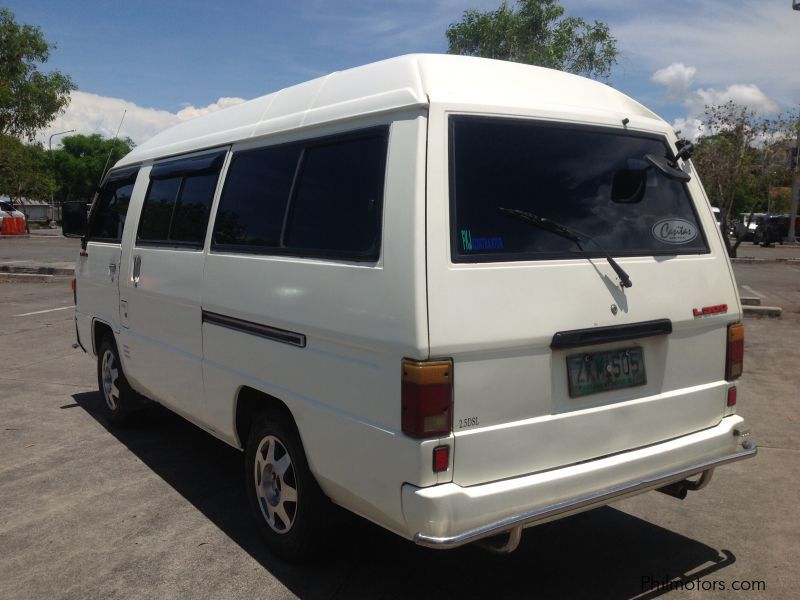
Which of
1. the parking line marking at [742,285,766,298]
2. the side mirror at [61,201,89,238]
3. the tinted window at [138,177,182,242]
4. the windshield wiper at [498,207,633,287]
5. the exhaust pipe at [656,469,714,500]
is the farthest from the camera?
the parking line marking at [742,285,766,298]

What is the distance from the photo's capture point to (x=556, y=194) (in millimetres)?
3215

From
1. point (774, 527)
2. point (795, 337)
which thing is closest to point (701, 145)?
point (795, 337)

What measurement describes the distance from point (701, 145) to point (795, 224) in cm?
2235

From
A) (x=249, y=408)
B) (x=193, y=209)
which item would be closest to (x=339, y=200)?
(x=249, y=408)

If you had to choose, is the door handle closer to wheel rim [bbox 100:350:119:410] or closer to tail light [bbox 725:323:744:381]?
wheel rim [bbox 100:350:119:410]

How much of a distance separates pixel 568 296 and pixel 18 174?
44191 millimetres

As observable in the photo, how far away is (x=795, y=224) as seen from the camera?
46.4 metres

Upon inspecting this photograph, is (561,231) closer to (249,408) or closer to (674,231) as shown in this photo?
(674,231)

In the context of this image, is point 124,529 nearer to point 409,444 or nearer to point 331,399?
point 331,399

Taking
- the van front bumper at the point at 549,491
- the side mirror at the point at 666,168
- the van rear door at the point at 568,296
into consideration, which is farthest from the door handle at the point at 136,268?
the side mirror at the point at 666,168

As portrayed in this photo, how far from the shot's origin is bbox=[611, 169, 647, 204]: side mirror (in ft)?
Result: 11.2

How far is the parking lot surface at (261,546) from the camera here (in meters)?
3.50

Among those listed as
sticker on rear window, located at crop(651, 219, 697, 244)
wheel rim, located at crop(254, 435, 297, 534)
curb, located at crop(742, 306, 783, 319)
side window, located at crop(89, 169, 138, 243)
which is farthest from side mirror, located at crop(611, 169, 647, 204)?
curb, located at crop(742, 306, 783, 319)

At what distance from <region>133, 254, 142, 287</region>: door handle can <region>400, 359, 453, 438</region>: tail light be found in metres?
2.99
